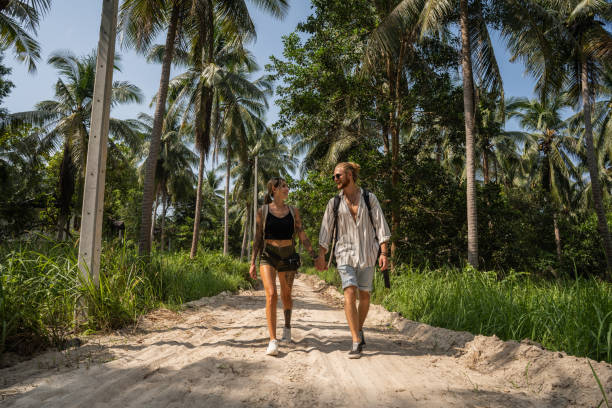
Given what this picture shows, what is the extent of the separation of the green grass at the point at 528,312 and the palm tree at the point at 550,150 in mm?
19289

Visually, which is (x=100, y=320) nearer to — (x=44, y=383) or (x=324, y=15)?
(x=44, y=383)

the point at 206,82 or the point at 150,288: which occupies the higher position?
the point at 206,82

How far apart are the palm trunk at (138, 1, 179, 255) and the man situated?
6.41 meters

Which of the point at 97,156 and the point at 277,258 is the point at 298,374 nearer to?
the point at 277,258

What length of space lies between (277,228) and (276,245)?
185 mm

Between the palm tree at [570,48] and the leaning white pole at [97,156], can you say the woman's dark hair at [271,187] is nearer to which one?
→ the leaning white pole at [97,156]

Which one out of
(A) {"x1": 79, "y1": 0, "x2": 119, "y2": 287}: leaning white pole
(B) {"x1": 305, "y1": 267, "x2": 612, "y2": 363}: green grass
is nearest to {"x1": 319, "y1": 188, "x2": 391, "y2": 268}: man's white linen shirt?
(B) {"x1": 305, "y1": 267, "x2": 612, "y2": 363}: green grass

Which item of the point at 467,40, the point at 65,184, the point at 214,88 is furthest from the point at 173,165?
the point at 467,40

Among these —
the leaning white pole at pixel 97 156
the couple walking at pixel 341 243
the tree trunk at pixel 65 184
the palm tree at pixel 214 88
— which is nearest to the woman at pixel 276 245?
the couple walking at pixel 341 243

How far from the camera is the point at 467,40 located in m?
9.14

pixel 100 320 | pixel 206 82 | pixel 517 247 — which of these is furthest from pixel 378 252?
pixel 206 82

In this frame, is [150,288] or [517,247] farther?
[517,247]

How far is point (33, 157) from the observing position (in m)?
17.4

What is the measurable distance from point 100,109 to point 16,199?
20.7m
